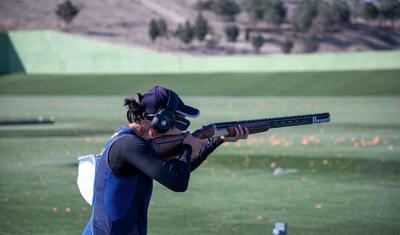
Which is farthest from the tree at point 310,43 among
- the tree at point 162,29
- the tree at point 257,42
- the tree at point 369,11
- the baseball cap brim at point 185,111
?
the baseball cap brim at point 185,111

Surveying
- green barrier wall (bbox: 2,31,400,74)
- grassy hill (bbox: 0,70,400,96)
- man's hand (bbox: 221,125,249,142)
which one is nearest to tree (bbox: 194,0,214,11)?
green barrier wall (bbox: 2,31,400,74)

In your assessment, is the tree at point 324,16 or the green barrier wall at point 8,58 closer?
the green barrier wall at point 8,58

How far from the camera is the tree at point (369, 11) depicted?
315 feet

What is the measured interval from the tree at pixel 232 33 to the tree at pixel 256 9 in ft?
23.7

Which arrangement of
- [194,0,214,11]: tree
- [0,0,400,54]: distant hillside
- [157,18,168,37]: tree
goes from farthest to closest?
[194,0,214,11]: tree
[157,18,168,37]: tree
[0,0,400,54]: distant hillside

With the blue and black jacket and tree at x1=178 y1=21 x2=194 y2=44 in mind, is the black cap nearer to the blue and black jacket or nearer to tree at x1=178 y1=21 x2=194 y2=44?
the blue and black jacket

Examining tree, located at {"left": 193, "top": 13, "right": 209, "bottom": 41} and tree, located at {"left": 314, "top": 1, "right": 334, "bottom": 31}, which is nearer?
→ tree, located at {"left": 193, "top": 13, "right": 209, "bottom": 41}

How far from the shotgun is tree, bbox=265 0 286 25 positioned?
105625mm

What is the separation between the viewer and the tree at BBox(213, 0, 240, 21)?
389 feet

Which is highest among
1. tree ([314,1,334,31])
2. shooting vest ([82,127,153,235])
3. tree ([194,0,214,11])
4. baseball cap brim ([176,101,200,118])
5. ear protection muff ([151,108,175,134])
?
tree ([194,0,214,11])

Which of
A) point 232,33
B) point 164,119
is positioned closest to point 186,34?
point 232,33

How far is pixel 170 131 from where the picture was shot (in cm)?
559

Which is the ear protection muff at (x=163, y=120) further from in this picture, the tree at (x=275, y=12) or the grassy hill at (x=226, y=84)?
the tree at (x=275, y=12)

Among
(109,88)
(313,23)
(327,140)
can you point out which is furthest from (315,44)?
(327,140)
